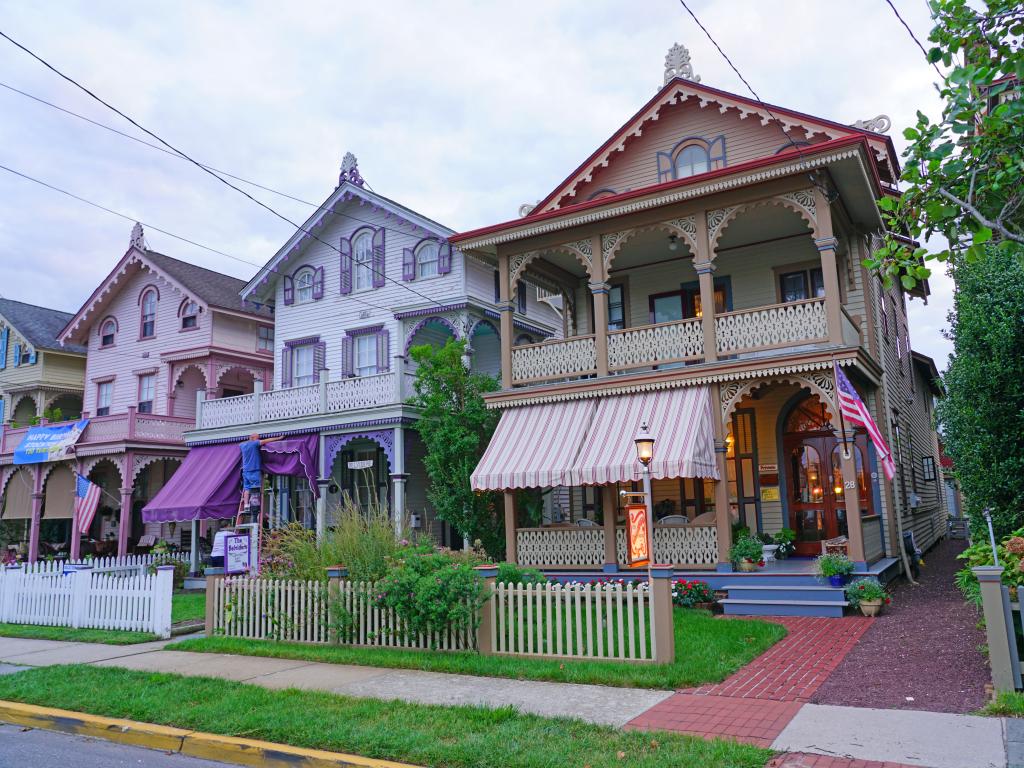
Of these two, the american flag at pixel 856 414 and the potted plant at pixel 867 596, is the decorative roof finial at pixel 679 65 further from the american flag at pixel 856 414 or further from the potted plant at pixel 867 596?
the potted plant at pixel 867 596

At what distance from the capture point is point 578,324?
20734 millimetres

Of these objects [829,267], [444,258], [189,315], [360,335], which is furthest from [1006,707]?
[189,315]

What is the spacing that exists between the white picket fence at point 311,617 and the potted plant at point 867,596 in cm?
640

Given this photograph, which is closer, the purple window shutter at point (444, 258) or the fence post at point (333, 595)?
the fence post at point (333, 595)

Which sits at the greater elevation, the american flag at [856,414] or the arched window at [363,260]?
the arched window at [363,260]

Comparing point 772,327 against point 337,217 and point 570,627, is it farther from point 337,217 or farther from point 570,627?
point 337,217

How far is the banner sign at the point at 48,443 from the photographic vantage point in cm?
2666

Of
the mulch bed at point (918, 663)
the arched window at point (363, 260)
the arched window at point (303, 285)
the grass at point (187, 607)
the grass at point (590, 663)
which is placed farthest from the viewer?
the arched window at point (303, 285)

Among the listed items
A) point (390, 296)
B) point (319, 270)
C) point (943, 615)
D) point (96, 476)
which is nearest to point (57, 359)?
point (96, 476)

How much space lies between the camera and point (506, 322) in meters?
18.3

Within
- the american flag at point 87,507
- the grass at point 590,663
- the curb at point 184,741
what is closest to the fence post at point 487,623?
the grass at point 590,663

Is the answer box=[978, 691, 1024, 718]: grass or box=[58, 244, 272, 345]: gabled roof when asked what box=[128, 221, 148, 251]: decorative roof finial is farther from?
box=[978, 691, 1024, 718]: grass

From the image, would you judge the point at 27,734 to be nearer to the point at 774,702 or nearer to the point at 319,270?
the point at 774,702

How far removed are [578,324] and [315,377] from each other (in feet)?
29.3
